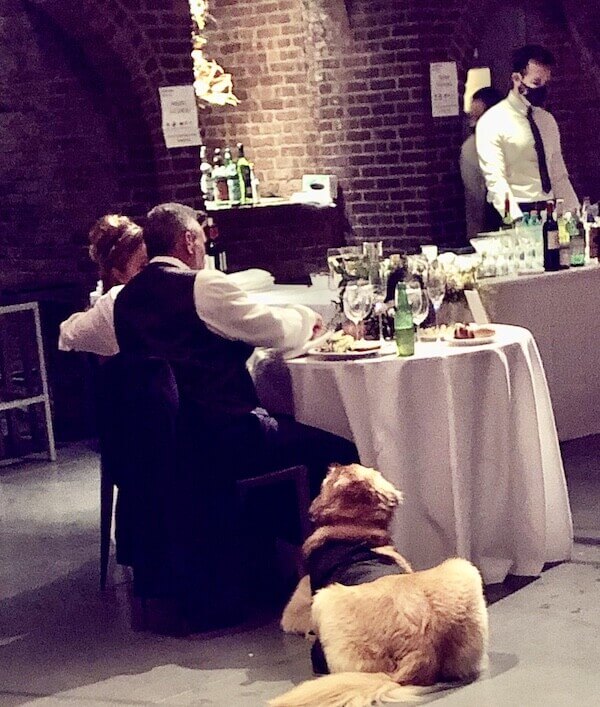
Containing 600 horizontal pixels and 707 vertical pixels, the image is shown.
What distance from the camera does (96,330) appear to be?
4727 mm

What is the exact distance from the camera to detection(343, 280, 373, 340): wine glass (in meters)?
4.56

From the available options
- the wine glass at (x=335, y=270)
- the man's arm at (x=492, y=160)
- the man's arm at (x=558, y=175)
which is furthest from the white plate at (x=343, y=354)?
the man's arm at (x=558, y=175)

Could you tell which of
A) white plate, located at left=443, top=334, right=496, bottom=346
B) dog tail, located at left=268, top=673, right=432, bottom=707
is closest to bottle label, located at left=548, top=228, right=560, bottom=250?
white plate, located at left=443, top=334, right=496, bottom=346

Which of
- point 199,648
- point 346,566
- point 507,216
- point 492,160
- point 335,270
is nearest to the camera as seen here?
point 346,566

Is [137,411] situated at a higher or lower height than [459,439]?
higher

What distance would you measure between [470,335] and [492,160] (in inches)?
104

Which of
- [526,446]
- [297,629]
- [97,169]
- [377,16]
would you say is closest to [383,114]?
[377,16]

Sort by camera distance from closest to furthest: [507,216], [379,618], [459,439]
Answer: [379,618] < [459,439] < [507,216]

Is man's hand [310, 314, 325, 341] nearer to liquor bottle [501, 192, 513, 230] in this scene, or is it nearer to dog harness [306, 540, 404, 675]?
dog harness [306, 540, 404, 675]

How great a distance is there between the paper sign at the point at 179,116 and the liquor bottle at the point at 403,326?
2848 millimetres

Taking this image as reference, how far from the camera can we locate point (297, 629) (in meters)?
4.11

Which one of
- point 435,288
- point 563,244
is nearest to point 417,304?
point 435,288

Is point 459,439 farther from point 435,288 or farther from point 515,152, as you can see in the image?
point 515,152

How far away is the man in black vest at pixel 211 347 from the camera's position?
4.17 m
